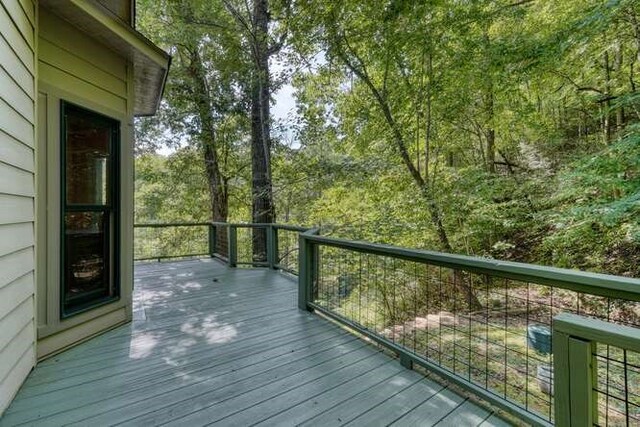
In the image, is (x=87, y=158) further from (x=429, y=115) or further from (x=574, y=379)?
(x=429, y=115)

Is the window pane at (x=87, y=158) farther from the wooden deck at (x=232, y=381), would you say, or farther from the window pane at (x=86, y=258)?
the wooden deck at (x=232, y=381)

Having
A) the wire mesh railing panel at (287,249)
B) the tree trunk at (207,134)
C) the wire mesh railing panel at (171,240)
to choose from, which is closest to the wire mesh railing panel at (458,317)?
the wire mesh railing panel at (287,249)

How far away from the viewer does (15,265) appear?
6.79ft

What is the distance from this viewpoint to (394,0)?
5449mm

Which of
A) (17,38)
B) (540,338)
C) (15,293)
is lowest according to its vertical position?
(540,338)

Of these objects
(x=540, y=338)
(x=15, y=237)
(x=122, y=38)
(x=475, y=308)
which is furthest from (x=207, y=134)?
(x=540, y=338)

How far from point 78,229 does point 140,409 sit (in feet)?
5.95

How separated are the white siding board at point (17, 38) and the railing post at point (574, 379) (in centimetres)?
311

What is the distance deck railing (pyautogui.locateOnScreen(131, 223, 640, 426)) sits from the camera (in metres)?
1.57

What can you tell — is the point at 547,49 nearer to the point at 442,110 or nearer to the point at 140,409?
the point at 442,110

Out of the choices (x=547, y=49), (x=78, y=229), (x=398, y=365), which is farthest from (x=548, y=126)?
(x=78, y=229)

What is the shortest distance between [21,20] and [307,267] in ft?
10.0

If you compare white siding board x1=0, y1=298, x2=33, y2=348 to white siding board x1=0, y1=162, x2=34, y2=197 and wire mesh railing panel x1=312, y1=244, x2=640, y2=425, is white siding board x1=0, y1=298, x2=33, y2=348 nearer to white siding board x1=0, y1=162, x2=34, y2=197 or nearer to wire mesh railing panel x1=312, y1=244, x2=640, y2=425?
white siding board x1=0, y1=162, x2=34, y2=197

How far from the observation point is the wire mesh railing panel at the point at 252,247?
20.9 feet
